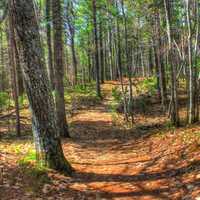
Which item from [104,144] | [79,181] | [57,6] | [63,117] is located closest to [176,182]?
[79,181]

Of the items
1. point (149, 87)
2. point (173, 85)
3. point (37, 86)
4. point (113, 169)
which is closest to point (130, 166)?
point (113, 169)

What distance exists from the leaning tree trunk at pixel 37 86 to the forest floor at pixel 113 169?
1.42 ft

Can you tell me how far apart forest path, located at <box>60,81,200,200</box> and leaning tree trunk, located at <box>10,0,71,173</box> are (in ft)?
2.54

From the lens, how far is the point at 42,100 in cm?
730

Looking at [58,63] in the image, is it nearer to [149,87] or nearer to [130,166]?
[130,166]

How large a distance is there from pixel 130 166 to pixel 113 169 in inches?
18.9

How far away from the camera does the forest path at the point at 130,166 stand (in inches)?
254

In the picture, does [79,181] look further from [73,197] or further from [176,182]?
[176,182]

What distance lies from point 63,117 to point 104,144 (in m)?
1.69

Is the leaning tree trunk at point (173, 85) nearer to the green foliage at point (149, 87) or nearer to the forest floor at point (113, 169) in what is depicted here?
the forest floor at point (113, 169)

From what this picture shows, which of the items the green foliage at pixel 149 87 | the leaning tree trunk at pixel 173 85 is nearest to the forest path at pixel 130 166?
the leaning tree trunk at pixel 173 85

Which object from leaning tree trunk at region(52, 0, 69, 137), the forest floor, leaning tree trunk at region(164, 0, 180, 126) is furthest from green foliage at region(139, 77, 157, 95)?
leaning tree trunk at region(52, 0, 69, 137)

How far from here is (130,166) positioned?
8516 mm

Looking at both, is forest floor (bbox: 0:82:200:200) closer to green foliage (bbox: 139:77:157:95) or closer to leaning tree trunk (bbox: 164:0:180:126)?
leaning tree trunk (bbox: 164:0:180:126)
